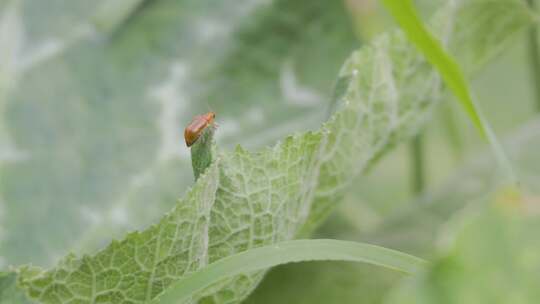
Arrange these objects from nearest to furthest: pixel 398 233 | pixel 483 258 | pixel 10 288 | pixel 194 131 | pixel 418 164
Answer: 1. pixel 483 258
2. pixel 10 288
3. pixel 194 131
4. pixel 398 233
5. pixel 418 164

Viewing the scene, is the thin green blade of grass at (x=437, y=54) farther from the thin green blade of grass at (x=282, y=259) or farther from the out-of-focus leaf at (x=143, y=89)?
the out-of-focus leaf at (x=143, y=89)

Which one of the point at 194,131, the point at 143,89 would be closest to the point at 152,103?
the point at 143,89

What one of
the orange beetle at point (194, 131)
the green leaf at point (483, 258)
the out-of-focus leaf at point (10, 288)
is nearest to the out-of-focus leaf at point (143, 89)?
the orange beetle at point (194, 131)

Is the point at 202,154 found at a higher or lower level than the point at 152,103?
lower

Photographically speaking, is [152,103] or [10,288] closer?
[10,288]

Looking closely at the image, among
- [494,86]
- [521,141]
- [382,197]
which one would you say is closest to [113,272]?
[521,141]

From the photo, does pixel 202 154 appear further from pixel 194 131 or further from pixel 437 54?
pixel 437 54

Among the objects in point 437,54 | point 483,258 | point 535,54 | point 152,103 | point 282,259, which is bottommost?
point 483,258

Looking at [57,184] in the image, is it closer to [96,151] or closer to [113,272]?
[96,151]
